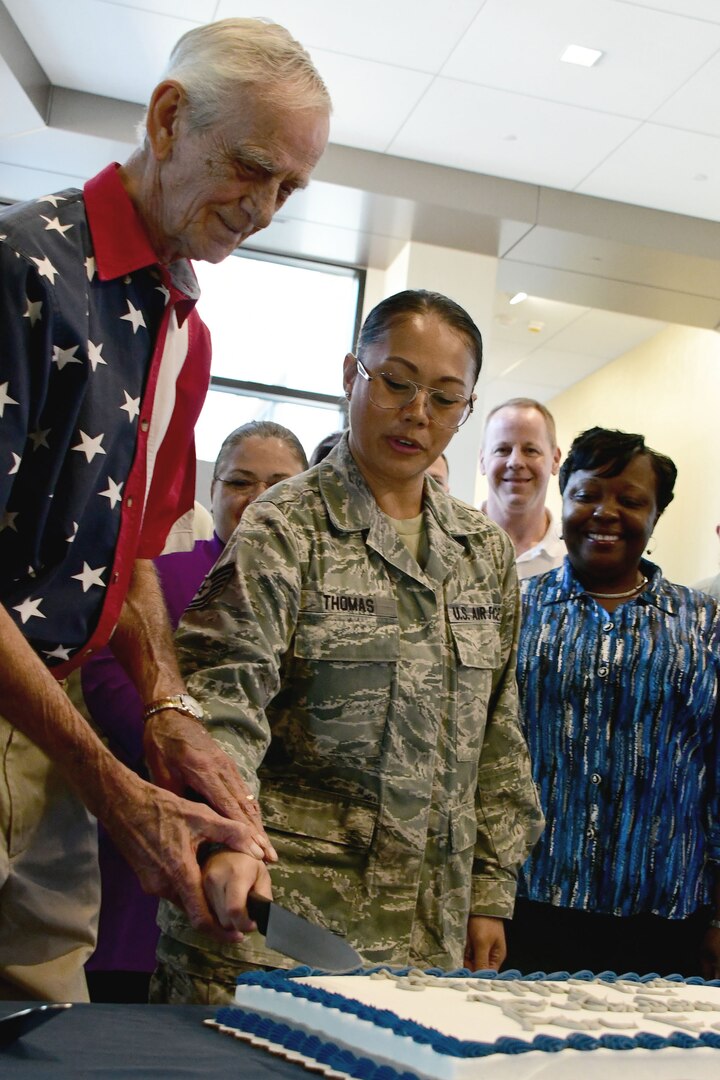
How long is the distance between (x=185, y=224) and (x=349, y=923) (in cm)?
91

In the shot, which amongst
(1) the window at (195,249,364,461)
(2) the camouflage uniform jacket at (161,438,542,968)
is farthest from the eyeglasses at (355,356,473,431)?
(1) the window at (195,249,364,461)

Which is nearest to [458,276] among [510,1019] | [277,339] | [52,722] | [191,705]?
[277,339]

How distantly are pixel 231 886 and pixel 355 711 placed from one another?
482mm

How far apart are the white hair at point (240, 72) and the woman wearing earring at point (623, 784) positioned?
1215 mm

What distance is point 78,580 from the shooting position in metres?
1.34

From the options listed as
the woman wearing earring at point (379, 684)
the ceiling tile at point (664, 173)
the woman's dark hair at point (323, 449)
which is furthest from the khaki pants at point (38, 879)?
the ceiling tile at point (664, 173)

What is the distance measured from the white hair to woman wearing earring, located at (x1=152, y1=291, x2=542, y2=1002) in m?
0.46

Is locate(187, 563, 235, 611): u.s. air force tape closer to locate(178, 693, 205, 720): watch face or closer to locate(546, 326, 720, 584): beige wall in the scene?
locate(178, 693, 205, 720): watch face

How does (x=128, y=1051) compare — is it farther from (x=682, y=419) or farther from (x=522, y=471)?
(x=682, y=419)

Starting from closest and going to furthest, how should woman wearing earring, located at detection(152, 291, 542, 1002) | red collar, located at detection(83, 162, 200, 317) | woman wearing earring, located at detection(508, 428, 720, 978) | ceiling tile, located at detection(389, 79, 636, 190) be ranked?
red collar, located at detection(83, 162, 200, 317), woman wearing earring, located at detection(152, 291, 542, 1002), woman wearing earring, located at detection(508, 428, 720, 978), ceiling tile, located at detection(389, 79, 636, 190)

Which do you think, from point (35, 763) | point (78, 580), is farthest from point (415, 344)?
point (35, 763)

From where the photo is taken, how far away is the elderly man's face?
54.4 inches

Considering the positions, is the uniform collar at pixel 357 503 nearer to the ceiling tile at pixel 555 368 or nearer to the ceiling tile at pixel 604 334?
the ceiling tile at pixel 604 334

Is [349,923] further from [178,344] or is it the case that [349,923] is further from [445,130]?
[445,130]
